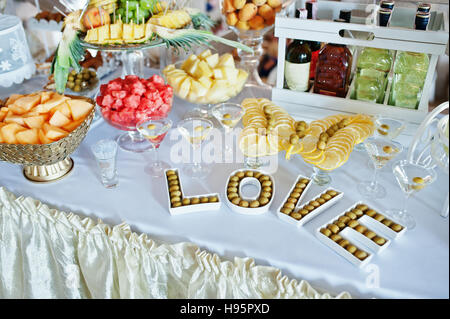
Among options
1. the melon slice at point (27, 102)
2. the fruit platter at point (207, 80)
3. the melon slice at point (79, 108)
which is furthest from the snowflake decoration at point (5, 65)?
the fruit platter at point (207, 80)

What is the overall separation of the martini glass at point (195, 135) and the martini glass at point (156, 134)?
52 mm

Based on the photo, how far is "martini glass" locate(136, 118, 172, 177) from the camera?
1050 mm

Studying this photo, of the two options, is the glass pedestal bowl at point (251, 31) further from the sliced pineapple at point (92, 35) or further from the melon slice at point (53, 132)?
the melon slice at point (53, 132)

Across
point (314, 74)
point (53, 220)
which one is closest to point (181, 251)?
point (53, 220)

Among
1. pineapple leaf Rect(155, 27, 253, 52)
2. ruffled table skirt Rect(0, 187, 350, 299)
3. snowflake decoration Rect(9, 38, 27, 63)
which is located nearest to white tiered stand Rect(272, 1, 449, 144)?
pineapple leaf Rect(155, 27, 253, 52)

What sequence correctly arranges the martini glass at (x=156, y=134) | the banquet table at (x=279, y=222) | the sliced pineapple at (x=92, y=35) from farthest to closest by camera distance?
the sliced pineapple at (x=92, y=35) → the martini glass at (x=156, y=134) → the banquet table at (x=279, y=222)

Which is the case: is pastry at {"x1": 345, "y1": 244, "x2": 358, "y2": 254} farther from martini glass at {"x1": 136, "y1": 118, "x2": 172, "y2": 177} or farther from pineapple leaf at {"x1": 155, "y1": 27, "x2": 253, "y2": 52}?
pineapple leaf at {"x1": 155, "y1": 27, "x2": 253, "y2": 52}

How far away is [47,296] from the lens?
1134 millimetres

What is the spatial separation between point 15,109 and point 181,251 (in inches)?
23.2

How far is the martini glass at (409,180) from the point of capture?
0.88 meters

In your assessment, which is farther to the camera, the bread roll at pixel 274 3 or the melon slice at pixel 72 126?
the bread roll at pixel 274 3

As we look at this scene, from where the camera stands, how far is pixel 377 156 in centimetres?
94

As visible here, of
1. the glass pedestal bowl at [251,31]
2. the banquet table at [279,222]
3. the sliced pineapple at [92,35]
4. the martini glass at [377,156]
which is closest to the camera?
the banquet table at [279,222]
